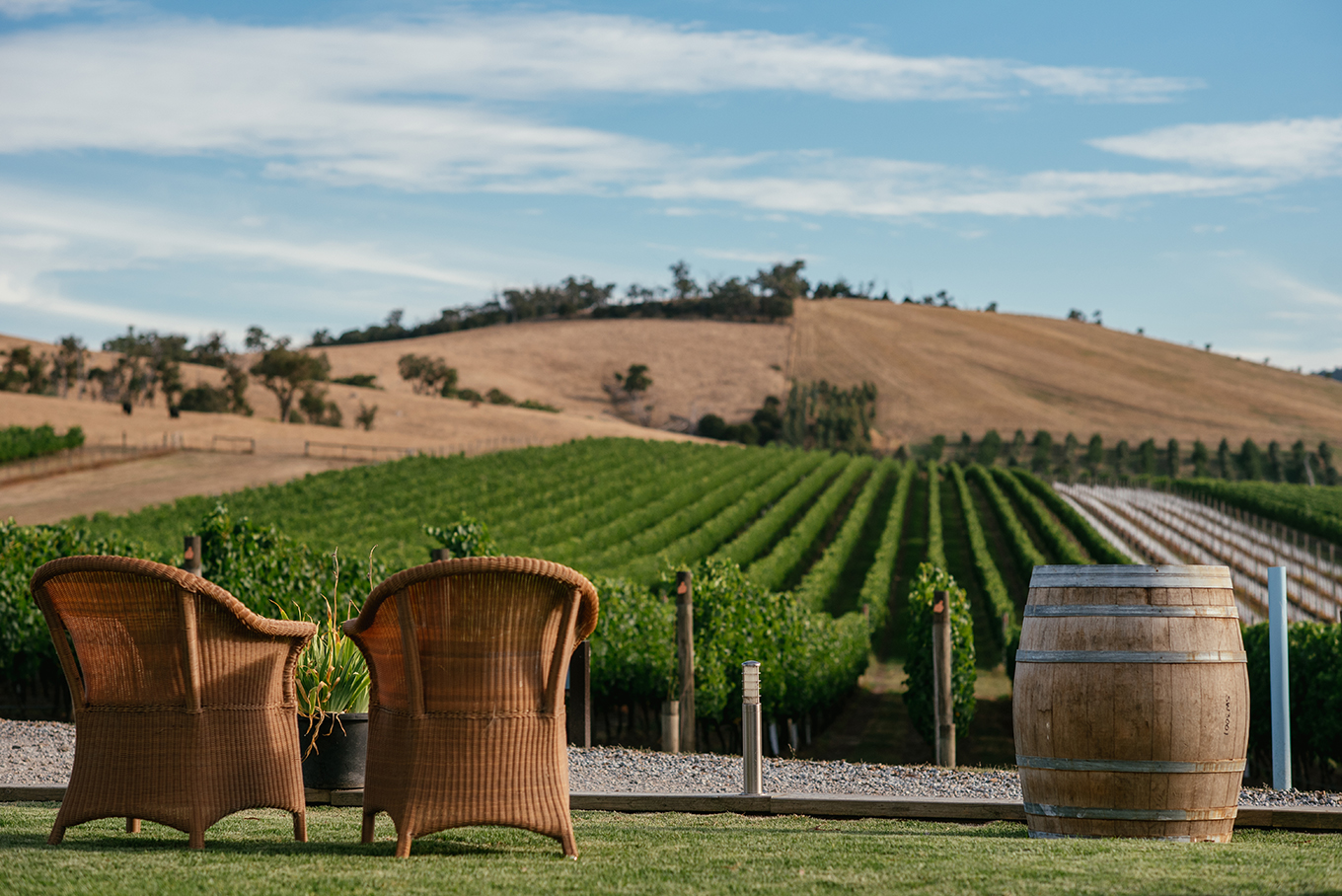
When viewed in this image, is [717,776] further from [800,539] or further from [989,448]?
[989,448]

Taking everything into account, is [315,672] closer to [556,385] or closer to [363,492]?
[363,492]

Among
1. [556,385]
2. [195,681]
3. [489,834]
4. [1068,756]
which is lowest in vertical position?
[489,834]

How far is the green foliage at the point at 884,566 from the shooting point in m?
23.1

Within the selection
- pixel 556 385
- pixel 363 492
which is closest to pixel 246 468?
pixel 363 492

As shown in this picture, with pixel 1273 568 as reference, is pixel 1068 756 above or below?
below

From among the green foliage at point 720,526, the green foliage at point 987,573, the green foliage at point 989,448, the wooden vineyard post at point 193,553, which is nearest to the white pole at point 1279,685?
the wooden vineyard post at point 193,553

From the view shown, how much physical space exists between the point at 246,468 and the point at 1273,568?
137 feet

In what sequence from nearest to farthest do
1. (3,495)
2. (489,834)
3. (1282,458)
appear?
(489,834), (3,495), (1282,458)

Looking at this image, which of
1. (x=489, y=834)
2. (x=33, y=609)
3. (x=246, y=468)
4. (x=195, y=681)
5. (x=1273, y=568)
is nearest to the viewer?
(x=195, y=681)

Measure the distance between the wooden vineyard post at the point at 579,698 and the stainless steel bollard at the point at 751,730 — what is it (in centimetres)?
235

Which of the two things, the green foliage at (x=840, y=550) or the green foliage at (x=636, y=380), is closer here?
the green foliage at (x=840, y=550)

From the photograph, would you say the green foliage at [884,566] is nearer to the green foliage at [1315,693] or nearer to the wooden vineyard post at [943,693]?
the green foliage at [1315,693]

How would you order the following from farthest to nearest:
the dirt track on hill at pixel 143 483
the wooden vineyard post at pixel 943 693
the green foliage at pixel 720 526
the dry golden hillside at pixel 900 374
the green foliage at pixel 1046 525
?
the dry golden hillside at pixel 900 374, the dirt track on hill at pixel 143 483, the green foliage at pixel 1046 525, the green foliage at pixel 720 526, the wooden vineyard post at pixel 943 693

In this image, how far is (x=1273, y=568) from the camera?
271 inches
